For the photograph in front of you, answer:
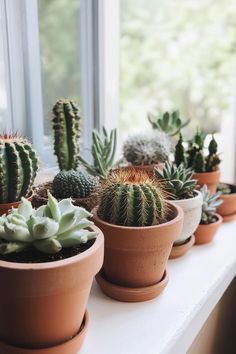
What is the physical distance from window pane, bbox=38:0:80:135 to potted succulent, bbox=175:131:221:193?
1.22 feet

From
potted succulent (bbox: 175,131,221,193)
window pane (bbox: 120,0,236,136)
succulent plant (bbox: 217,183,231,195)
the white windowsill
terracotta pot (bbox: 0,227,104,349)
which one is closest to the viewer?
terracotta pot (bbox: 0,227,104,349)

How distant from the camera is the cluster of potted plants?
0.49 m

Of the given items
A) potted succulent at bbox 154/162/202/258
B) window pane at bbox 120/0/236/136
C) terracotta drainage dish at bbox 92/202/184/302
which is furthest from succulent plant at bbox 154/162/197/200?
window pane at bbox 120/0/236/136

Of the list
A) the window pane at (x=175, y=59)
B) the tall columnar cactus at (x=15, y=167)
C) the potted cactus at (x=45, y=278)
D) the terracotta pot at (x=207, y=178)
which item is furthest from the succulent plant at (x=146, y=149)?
the window pane at (x=175, y=59)

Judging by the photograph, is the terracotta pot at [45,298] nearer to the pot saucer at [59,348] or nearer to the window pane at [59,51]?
the pot saucer at [59,348]

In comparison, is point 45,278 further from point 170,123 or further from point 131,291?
point 170,123

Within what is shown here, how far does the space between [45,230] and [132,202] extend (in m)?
0.20

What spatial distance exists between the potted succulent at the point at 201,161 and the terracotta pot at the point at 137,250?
35 centimetres

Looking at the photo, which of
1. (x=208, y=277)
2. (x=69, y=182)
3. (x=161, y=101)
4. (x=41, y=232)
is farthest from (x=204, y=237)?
(x=161, y=101)

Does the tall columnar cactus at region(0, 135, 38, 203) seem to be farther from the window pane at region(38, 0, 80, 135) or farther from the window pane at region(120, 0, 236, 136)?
the window pane at region(120, 0, 236, 136)

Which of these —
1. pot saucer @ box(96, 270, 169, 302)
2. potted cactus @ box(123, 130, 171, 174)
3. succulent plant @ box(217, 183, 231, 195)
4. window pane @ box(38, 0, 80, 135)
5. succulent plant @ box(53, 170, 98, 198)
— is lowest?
pot saucer @ box(96, 270, 169, 302)

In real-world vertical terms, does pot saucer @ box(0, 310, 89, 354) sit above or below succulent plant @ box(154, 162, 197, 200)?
below

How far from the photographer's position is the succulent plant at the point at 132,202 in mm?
649

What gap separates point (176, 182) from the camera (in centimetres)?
82
